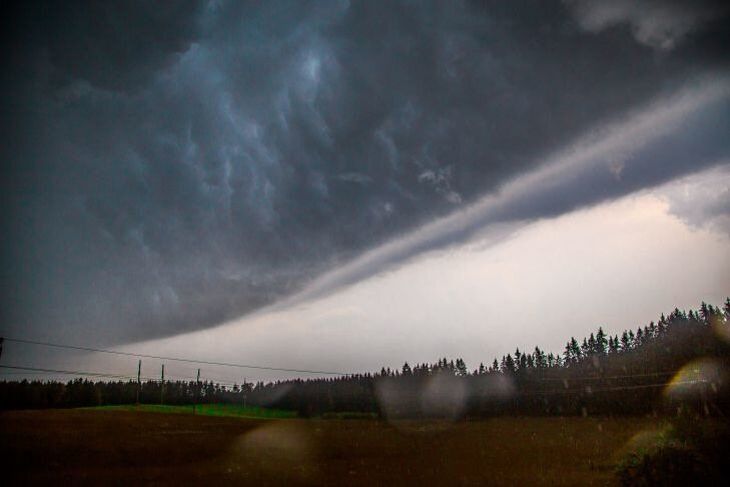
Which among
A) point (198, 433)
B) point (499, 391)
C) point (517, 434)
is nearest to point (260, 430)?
point (198, 433)

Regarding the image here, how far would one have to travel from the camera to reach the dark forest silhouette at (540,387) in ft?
284

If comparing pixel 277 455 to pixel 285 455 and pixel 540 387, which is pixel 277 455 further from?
pixel 540 387

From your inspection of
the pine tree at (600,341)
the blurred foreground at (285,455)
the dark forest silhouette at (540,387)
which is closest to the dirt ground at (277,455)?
the blurred foreground at (285,455)

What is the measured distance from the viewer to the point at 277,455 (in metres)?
40.1

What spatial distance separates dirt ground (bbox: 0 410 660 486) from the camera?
28.8m

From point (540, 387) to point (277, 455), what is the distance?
91.9m

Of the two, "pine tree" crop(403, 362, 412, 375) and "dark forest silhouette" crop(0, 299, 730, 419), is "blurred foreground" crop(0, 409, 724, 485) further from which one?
"pine tree" crop(403, 362, 412, 375)

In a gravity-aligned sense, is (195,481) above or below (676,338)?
below

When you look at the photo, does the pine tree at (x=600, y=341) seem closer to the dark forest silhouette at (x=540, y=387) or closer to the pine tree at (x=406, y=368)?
the dark forest silhouette at (x=540, y=387)

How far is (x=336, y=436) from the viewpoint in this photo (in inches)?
2350

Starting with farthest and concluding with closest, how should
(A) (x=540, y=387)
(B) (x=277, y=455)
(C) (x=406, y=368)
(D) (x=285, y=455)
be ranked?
(C) (x=406, y=368) → (A) (x=540, y=387) → (D) (x=285, y=455) → (B) (x=277, y=455)

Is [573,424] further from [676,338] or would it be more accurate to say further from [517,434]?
[676,338]

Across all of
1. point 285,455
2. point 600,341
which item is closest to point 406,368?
point 600,341

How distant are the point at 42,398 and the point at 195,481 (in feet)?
455
